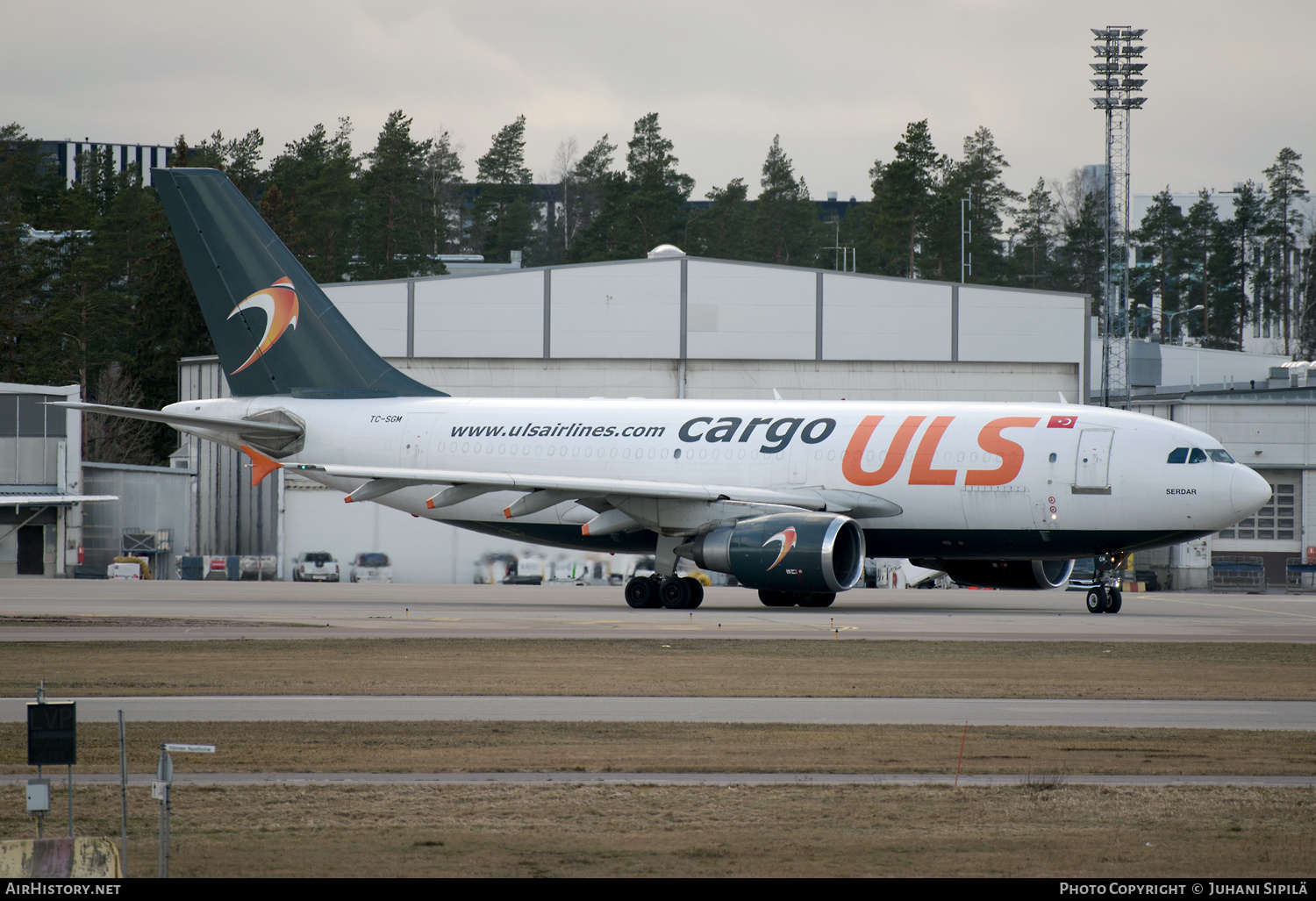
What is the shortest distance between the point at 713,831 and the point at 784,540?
19176 mm

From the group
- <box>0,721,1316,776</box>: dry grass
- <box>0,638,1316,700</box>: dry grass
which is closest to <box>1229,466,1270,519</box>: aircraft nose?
<box>0,638,1316,700</box>: dry grass

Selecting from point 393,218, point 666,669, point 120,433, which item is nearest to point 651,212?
point 393,218

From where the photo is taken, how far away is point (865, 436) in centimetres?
3114

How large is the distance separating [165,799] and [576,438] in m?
25.9

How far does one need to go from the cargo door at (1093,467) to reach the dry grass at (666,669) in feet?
22.1

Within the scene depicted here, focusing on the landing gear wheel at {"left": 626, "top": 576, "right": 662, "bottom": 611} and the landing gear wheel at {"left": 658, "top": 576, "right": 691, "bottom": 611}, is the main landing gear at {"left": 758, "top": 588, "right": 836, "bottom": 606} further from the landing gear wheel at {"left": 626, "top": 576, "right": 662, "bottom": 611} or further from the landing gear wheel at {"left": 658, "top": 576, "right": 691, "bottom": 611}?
the landing gear wheel at {"left": 626, "top": 576, "right": 662, "bottom": 611}

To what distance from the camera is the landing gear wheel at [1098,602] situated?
98.7ft

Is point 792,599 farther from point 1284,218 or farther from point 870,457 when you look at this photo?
point 1284,218

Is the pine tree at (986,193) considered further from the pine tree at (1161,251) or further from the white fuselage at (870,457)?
the white fuselage at (870,457)

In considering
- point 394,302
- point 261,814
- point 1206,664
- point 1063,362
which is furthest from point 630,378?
point 261,814

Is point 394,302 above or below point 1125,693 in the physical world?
above

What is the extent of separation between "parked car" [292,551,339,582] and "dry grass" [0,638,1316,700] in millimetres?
25511

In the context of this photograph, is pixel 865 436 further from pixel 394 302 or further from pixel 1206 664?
pixel 394 302

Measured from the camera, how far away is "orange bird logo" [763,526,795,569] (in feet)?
93.2
